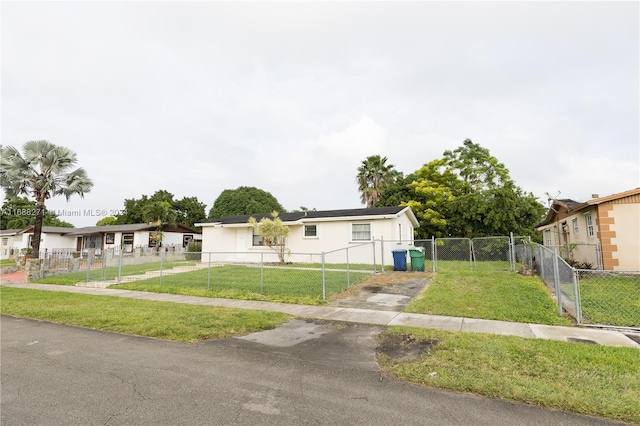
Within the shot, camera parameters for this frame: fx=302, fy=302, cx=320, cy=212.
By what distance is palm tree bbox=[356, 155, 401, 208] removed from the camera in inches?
1400

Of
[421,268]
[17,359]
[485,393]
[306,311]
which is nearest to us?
[485,393]

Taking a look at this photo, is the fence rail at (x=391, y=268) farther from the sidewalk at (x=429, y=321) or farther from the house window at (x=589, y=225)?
the house window at (x=589, y=225)

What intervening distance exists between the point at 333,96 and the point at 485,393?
16.2 meters

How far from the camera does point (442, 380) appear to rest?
12.6ft

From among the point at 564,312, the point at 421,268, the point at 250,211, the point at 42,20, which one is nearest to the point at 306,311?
the point at 564,312

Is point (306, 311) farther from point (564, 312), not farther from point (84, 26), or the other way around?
point (84, 26)

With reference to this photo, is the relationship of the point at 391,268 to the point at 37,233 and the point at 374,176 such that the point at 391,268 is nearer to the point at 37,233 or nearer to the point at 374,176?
the point at 37,233

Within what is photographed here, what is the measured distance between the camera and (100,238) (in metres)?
35.1

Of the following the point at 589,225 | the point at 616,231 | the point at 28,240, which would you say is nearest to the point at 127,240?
the point at 28,240

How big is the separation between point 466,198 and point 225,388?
27569 millimetres

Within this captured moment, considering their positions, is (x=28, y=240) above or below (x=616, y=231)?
above

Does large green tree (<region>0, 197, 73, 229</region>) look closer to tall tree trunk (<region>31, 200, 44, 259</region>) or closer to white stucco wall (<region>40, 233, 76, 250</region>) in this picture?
white stucco wall (<region>40, 233, 76, 250</region>)

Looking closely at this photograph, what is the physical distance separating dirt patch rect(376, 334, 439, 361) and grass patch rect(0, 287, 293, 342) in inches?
103

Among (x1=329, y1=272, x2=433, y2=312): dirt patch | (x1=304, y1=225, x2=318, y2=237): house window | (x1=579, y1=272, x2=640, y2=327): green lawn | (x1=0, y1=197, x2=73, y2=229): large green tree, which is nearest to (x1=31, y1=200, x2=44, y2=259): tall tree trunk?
(x1=304, y1=225, x2=318, y2=237): house window
